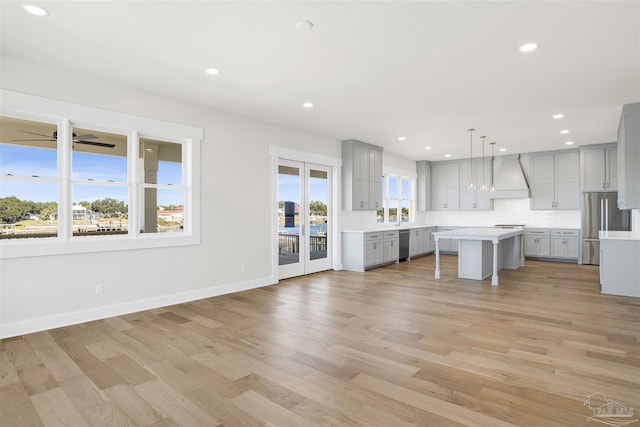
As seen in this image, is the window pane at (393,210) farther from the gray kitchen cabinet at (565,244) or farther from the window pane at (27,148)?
the window pane at (27,148)

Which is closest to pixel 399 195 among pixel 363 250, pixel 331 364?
pixel 363 250

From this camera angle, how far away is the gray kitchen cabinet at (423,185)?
10.7 meters

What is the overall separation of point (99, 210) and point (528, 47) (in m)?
4.95

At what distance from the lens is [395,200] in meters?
9.94

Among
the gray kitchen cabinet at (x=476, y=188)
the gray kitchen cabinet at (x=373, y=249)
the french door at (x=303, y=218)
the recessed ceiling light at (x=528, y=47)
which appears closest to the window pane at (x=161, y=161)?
the french door at (x=303, y=218)

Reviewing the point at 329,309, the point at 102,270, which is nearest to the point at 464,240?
the point at 329,309

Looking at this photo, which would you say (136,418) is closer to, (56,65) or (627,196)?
(56,65)

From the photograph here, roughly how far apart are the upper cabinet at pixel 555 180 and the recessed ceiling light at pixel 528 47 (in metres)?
6.79

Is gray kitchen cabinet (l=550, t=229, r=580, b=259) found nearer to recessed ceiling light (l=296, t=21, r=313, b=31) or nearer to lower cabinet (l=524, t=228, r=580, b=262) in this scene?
lower cabinet (l=524, t=228, r=580, b=262)

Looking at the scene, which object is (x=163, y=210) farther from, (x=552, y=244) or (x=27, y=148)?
(x=552, y=244)

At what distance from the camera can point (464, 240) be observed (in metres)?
6.69

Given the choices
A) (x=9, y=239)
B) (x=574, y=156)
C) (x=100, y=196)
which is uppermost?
(x=574, y=156)

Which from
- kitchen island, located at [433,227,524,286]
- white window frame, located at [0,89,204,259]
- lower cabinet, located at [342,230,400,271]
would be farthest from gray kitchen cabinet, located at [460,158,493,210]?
white window frame, located at [0,89,204,259]

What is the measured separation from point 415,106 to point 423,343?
3.36 metres
